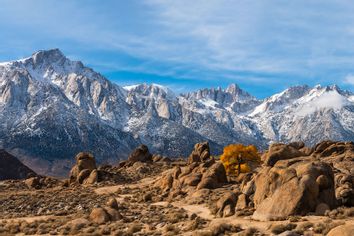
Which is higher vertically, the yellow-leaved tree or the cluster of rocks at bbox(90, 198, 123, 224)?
the yellow-leaved tree

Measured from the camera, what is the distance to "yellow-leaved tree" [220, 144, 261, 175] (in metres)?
104

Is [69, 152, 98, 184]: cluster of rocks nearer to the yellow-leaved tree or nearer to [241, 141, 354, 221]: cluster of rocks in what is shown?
the yellow-leaved tree

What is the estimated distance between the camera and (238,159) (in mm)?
104500

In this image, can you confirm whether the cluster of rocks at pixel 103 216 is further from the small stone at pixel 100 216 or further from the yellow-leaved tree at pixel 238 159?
the yellow-leaved tree at pixel 238 159

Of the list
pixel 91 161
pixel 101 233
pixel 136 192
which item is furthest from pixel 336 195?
pixel 91 161

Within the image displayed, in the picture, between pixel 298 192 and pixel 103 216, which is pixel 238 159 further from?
pixel 298 192

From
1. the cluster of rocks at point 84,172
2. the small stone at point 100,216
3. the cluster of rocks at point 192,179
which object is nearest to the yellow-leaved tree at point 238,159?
the cluster of rocks at point 192,179

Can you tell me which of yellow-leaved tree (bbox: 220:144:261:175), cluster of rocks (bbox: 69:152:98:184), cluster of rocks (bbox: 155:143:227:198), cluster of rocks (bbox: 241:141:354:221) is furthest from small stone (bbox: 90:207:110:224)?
cluster of rocks (bbox: 69:152:98:184)

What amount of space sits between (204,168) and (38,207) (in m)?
28.7

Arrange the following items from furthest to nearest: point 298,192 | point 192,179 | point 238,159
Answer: point 238,159 < point 192,179 < point 298,192

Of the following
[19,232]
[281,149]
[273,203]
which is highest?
[281,149]

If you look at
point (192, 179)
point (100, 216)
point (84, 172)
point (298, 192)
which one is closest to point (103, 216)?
point (100, 216)

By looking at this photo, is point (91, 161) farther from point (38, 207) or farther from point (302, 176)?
point (302, 176)

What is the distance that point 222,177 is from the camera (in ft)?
262
